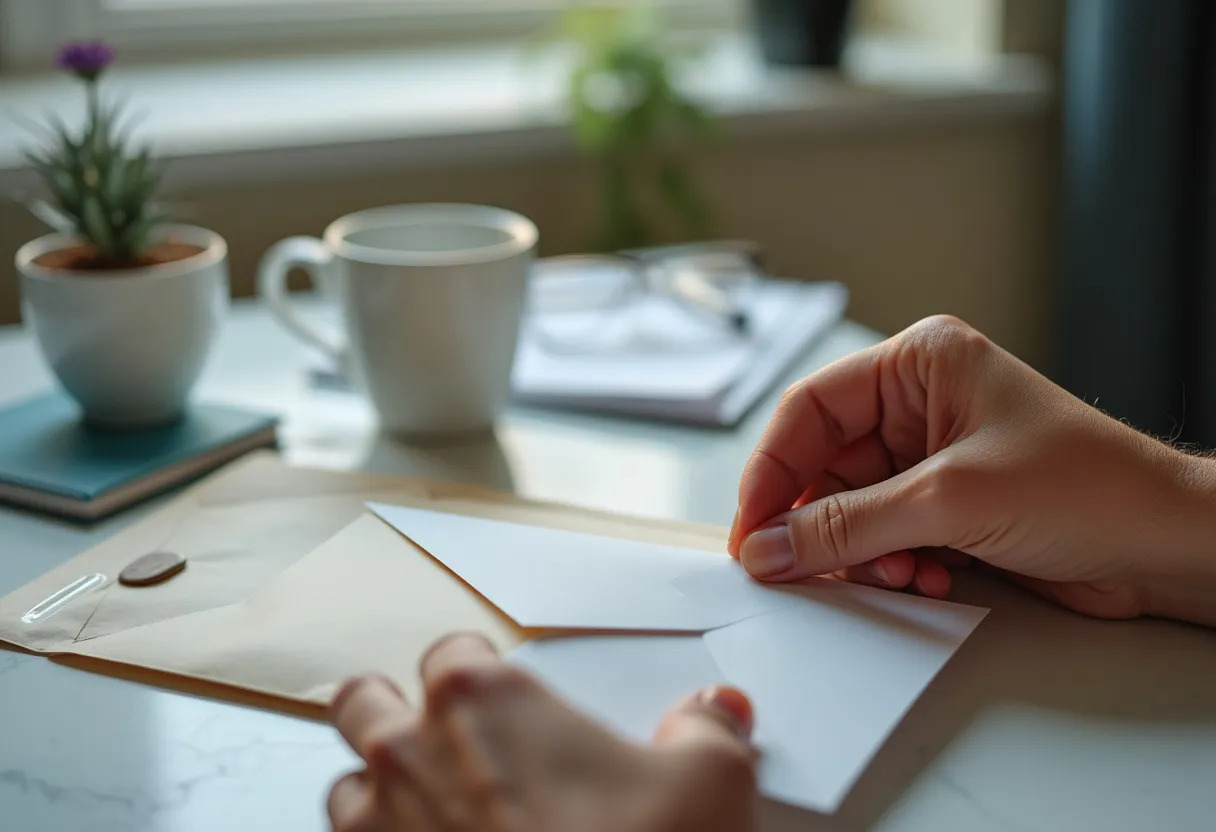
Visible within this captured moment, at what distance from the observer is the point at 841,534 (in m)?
0.58

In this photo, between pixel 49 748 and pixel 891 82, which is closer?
pixel 49 748

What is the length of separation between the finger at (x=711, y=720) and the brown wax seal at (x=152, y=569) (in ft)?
0.97

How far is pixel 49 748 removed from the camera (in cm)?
50

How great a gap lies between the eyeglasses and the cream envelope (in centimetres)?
32

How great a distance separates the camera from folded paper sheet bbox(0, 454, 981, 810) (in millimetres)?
502

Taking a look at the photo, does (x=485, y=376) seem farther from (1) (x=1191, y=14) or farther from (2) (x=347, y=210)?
(1) (x=1191, y=14)

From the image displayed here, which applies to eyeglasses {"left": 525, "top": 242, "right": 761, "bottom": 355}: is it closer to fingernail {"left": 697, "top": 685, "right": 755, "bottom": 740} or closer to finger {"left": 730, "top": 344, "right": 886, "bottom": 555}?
finger {"left": 730, "top": 344, "right": 886, "bottom": 555}

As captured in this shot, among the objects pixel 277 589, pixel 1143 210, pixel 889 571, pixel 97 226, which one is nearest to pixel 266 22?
pixel 97 226

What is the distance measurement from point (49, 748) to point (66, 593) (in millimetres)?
134

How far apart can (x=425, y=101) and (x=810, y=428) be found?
3.26 ft

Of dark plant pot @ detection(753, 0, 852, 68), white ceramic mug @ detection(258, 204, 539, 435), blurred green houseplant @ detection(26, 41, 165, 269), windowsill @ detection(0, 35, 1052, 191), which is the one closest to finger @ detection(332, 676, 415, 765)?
white ceramic mug @ detection(258, 204, 539, 435)

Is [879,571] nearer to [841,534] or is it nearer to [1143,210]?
[841,534]

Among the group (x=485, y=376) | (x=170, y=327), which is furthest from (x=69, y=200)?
(x=485, y=376)

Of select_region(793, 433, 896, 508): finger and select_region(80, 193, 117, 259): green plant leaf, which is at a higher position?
select_region(80, 193, 117, 259): green plant leaf
